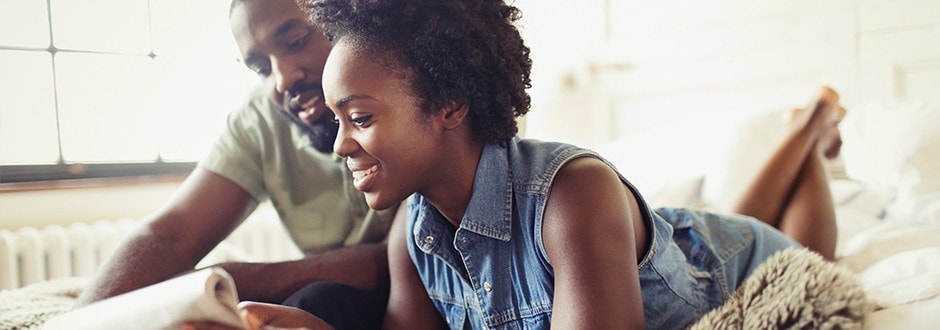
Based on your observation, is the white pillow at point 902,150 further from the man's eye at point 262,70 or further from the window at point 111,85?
the window at point 111,85

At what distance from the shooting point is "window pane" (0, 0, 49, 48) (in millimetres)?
1972

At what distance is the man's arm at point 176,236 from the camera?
44.6 inches

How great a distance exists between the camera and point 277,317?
0.89 meters

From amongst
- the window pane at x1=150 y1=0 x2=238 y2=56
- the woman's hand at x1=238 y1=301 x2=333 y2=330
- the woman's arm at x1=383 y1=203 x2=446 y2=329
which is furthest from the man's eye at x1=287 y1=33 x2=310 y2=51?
the window pane at x1=150 y1=0 x2=238 y2=56

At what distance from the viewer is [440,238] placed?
3.19ft

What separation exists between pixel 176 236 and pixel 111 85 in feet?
3.88

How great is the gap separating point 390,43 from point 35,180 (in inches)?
60.8

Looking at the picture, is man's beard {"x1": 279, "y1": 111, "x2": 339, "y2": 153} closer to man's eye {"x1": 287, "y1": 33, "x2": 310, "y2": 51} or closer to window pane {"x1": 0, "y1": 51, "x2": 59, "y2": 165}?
man's eye {"x1": 287, "y1": 33, "x2": 310, "y2": 51}

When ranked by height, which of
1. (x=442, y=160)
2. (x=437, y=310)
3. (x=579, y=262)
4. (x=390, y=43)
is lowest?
(x=437, y=310)

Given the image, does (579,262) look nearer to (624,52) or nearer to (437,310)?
(437,310)

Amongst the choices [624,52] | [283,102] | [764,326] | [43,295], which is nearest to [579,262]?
[764,326]

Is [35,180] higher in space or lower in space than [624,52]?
lower

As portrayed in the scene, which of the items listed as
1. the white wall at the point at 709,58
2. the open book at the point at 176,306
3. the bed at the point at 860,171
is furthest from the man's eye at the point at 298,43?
the white wall at the point at 709,58

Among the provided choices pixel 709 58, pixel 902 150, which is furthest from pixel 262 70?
pixel 709 58
